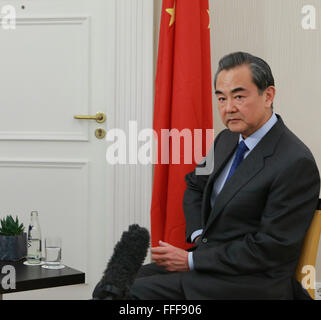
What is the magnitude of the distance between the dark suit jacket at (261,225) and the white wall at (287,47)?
1.24m

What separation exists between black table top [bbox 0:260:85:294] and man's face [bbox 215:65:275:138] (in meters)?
0.82

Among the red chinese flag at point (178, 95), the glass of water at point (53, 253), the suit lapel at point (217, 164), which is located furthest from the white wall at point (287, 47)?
the glass of water at point (53, 253)

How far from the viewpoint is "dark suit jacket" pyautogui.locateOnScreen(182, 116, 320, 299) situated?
1617 millimetres

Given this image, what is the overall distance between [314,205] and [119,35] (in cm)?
181

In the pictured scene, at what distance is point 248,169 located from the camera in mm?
1730

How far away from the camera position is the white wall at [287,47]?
294 cm

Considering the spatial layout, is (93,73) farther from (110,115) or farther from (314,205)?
(314,205)

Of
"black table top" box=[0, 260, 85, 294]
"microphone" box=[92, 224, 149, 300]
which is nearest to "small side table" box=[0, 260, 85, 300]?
"black table top" box=[0, 260, 85, 294]

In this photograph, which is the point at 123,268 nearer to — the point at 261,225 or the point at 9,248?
the point at 261,225

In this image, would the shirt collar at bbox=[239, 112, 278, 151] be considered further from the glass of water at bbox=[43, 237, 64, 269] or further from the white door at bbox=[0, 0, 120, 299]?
the white door at bbox=[0, 0, 120, 299]

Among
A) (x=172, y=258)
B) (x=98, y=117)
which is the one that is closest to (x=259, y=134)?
(x=172, y=258)
